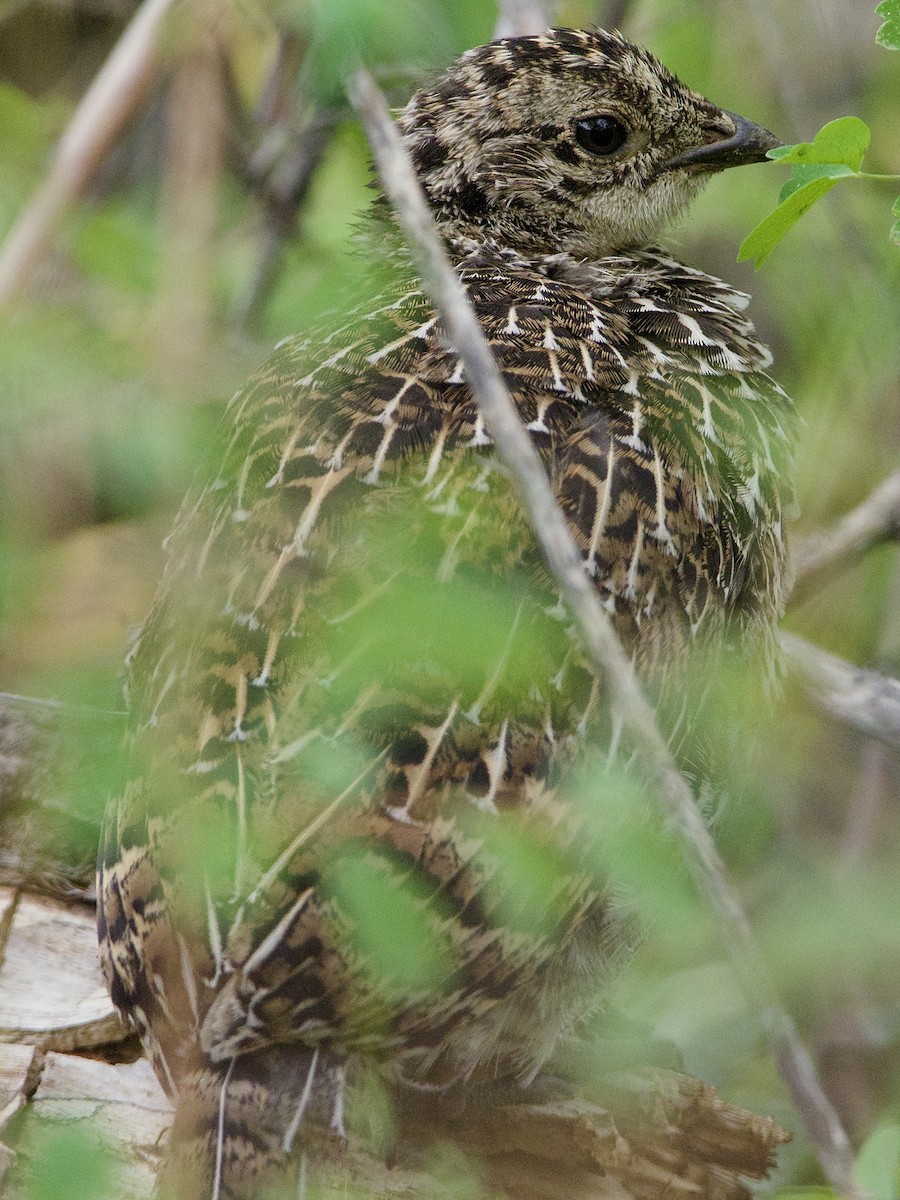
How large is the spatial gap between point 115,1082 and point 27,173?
102 inches

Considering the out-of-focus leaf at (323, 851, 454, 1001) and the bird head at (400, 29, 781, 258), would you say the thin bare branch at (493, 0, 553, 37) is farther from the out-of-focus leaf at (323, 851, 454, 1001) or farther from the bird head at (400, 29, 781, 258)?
the out-of-focus leaf at (323, 851, 454, 1001)

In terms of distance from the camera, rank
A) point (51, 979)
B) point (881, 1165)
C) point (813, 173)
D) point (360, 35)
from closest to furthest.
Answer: point (360, 35), point (881, 1165), point (813, 173), point (51, 979)

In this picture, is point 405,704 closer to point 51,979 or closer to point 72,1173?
point 72,1173

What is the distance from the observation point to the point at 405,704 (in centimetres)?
227

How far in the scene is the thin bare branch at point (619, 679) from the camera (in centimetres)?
134

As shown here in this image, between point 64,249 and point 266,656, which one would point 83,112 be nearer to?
point 64,249

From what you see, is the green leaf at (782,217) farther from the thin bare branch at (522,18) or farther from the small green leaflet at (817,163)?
→ the thin bare branch at (522,18)

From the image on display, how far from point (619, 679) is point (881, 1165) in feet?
3.01

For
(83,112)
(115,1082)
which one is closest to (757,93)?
(83,112)

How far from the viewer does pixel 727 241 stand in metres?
5.55

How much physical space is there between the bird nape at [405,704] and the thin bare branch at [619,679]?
22cm

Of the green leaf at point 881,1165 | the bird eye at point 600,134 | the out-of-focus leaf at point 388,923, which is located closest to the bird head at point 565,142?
the bird eye at point 600,134

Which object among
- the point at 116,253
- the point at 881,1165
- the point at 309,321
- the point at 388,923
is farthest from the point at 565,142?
the point at 881,1165

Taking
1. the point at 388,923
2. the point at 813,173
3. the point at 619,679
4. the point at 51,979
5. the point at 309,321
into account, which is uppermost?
the point at 813,173
